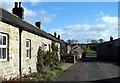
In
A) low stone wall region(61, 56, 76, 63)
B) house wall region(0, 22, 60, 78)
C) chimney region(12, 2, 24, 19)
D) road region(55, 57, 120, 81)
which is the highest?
chimney region(12, 2, 24, 19)

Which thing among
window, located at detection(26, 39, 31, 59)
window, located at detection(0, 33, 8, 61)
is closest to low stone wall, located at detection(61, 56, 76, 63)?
window, located at detection(26, 39, 31, 59)

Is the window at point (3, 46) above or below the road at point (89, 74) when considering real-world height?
above

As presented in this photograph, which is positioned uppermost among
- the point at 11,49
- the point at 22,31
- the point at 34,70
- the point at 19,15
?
the point at 19,15

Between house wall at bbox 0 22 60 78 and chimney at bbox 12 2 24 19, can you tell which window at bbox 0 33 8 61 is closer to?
house wall at bbox 0 22 60 78

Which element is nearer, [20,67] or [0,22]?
[0,22]

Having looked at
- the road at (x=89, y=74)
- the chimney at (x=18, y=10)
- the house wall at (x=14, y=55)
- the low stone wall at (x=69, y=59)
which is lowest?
the road at (x=89, y=74)

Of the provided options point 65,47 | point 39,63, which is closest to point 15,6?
point 39,63

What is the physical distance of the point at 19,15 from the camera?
26.6 m

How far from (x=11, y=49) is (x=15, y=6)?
1115 centimetres

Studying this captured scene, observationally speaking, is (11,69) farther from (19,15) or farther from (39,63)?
(19,15)

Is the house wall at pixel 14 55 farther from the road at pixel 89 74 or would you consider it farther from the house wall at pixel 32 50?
the road at pixel 89 74

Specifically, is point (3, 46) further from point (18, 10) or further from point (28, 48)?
point (18, 10)

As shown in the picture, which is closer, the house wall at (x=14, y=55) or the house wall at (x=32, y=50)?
the house wall at (x=14, y=55)

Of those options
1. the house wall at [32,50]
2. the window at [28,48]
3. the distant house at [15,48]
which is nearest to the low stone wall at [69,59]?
the house wall at [32,50]
